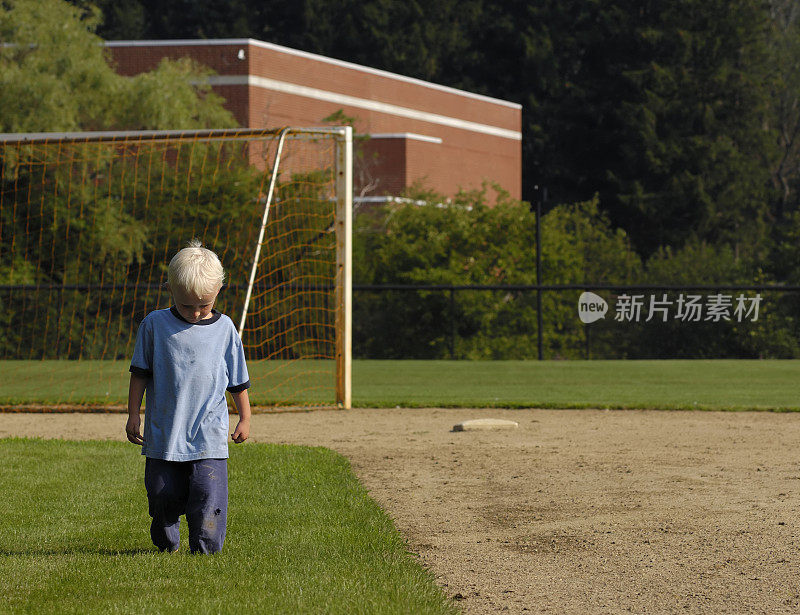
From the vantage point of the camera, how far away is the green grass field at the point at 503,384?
13.9m

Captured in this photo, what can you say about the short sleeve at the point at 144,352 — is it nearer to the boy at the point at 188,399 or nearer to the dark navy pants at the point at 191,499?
the boy at the point at 188,399

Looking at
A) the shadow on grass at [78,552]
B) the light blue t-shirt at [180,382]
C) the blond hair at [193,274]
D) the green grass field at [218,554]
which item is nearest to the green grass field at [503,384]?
the green grass field at [218,554]

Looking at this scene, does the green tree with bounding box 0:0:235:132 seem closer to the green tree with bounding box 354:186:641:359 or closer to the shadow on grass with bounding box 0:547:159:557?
the green tree with bounding box 354:186:641:359

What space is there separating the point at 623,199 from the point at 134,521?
48.4 m

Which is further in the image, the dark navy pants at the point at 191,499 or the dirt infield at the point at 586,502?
the dark navy pants at the point at 191,499

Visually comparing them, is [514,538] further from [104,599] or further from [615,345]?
[615,345]

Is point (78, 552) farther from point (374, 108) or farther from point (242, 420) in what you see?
point (374, 108)

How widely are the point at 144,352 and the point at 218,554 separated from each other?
927mm

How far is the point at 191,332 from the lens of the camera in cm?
498

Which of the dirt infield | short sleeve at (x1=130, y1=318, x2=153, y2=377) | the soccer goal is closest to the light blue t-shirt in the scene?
short sleeve at (x1=130, y1=318, x2=153, y2=377)

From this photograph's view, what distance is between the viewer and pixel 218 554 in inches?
201

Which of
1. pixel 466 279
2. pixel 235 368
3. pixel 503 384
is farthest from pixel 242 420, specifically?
pixel 466 279

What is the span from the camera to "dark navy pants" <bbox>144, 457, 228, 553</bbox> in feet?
16.5

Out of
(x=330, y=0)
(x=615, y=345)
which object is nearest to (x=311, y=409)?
(x=615, y=345)
